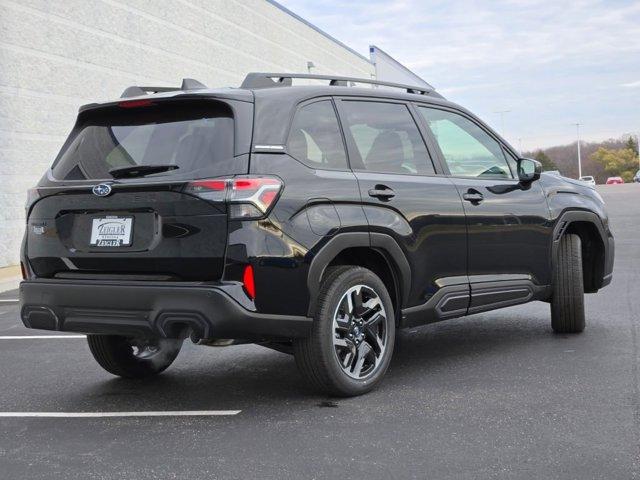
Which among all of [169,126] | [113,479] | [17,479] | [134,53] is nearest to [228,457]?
[113,479]

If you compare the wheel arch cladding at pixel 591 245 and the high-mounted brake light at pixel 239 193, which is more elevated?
the high-mounted brake light at pixel 239 193

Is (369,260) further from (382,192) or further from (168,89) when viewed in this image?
(168,89)

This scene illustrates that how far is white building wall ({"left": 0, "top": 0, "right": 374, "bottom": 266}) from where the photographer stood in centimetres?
1478

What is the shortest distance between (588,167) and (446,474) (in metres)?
166

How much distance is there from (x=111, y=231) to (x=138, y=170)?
36cm

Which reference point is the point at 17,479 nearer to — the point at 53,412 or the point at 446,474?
the point at 53,412

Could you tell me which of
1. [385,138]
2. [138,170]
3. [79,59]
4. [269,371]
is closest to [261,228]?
[138,170]

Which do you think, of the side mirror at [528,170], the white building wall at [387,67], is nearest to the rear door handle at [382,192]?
the side mirror at [528,170]

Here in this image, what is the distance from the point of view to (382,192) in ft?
17.6

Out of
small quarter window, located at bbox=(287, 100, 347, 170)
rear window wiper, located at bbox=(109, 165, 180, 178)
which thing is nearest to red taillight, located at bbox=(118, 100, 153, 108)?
rear window wiper, located at bbox=(109, 165, 180, 178)

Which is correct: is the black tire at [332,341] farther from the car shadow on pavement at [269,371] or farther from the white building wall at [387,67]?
the white building wall at [387,67]

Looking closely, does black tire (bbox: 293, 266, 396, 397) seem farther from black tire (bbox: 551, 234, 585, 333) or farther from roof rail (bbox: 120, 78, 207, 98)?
black tire (bbox: 551, 234, 585, 333)

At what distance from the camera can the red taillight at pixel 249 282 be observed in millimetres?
4629

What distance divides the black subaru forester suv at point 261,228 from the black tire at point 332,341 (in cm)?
1
